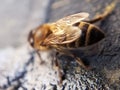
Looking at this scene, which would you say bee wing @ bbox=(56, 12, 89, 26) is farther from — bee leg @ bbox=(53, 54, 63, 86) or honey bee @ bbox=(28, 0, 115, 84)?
bee leg @ bbox=(53, 54, 63, 86)

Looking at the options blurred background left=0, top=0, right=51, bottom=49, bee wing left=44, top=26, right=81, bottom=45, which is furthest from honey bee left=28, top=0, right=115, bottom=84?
blurred background left=0, top=0, right=51, bottom=49

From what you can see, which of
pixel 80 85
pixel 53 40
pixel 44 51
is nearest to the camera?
pixel 80 85

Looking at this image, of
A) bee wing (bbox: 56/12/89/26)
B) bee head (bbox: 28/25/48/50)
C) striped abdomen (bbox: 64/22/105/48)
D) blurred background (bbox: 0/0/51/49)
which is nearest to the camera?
striped abdomen (bbox: 64/22/105/48)

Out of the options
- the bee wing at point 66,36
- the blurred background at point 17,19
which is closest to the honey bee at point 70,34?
the bee wing at point 66,36

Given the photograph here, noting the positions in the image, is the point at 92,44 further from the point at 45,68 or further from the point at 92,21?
the point at 45,68

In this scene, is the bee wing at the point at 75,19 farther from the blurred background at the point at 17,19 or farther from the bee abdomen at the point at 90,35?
the blurred background at the point at 17,19

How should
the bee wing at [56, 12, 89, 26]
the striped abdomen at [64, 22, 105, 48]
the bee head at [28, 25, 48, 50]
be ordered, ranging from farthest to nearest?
the bee head at [28, 25, 48, 50]
the bee wing at [56, 12, 89, 26]
the striped abdomen at [64, 22, 105, 48]

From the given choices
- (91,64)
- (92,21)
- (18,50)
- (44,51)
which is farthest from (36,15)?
(91,64)
